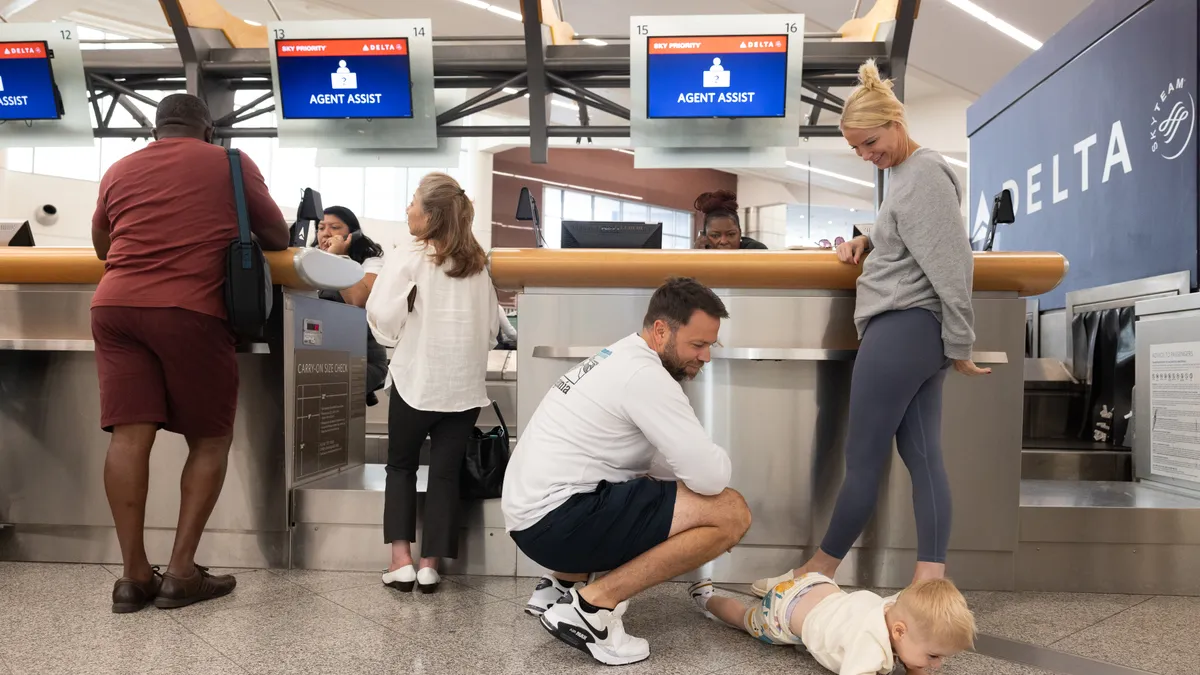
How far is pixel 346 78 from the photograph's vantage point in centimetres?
570

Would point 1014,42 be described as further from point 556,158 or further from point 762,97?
point 556,158

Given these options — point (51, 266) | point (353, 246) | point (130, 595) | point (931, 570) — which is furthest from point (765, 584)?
point (353, 246)

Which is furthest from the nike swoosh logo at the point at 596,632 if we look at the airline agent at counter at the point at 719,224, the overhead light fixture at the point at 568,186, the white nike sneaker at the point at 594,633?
the overhead light fixture at the point at 568,186

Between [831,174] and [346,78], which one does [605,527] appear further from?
[831,174]

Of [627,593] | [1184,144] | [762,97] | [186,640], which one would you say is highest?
[762,97]

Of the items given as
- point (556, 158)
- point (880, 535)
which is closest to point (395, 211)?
point (556, 158)

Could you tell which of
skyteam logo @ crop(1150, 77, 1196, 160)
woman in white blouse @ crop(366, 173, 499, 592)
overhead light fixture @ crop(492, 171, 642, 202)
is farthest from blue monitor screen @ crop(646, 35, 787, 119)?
overhead light fixture @ crop(492, 171, 642, 202)

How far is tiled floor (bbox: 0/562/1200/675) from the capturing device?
1.84m

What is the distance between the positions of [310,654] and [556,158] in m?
14.5

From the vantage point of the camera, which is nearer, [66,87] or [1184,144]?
[1184,144]

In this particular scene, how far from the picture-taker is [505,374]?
216 inches

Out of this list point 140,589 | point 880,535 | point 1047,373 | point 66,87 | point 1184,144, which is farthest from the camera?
point 66,87

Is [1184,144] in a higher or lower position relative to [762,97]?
lower

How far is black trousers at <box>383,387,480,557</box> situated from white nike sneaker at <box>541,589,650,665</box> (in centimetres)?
69
